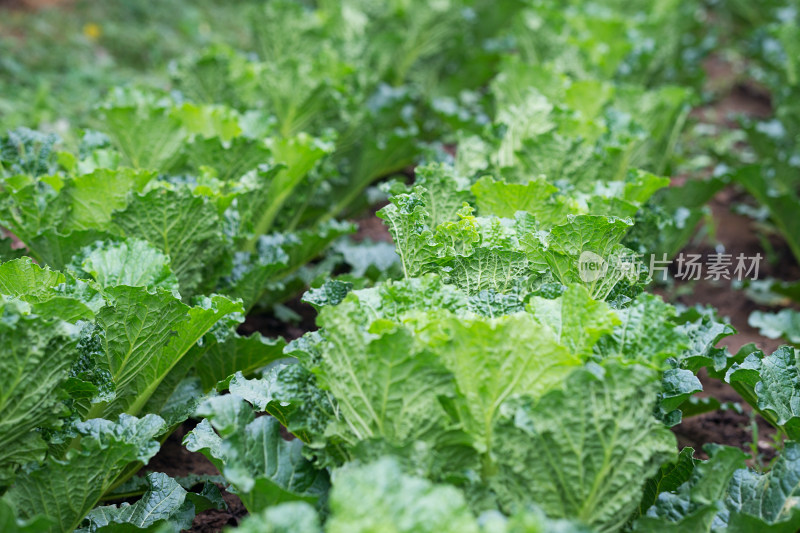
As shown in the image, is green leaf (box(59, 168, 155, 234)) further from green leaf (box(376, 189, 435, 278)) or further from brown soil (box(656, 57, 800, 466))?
brown soil (box(656, 57, 800, 466))

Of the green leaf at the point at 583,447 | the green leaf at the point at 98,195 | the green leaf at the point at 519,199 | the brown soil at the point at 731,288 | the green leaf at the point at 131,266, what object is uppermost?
the green leaf at the point at 98,195

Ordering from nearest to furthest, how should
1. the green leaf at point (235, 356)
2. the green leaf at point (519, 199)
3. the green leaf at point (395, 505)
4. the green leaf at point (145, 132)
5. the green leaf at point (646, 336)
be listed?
the green leaf at point (395, 505)
the green leaf at point (646, 336)
the green leaf at point (235, 356)
the green leaf at point (519, 199)
the green leaf at point (145, 132)

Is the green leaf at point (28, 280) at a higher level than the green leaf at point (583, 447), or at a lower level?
higher

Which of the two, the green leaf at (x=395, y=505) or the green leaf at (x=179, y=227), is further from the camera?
the green leaf at (x=179, y=227)

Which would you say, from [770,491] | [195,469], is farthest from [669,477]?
[195,469]

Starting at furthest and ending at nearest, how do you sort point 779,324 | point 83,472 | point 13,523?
1. point 779,324
2. point 83,472
3. point 13,523

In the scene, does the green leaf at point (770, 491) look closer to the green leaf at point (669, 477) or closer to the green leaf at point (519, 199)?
the green leaf at point (669, 477)

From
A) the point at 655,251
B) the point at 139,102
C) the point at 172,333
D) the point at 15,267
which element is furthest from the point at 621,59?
the point at 15,267

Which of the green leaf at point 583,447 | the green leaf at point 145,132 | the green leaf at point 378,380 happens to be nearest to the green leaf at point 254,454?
the green leaf at point 378,380

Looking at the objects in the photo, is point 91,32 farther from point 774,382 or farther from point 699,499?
point 699,499
